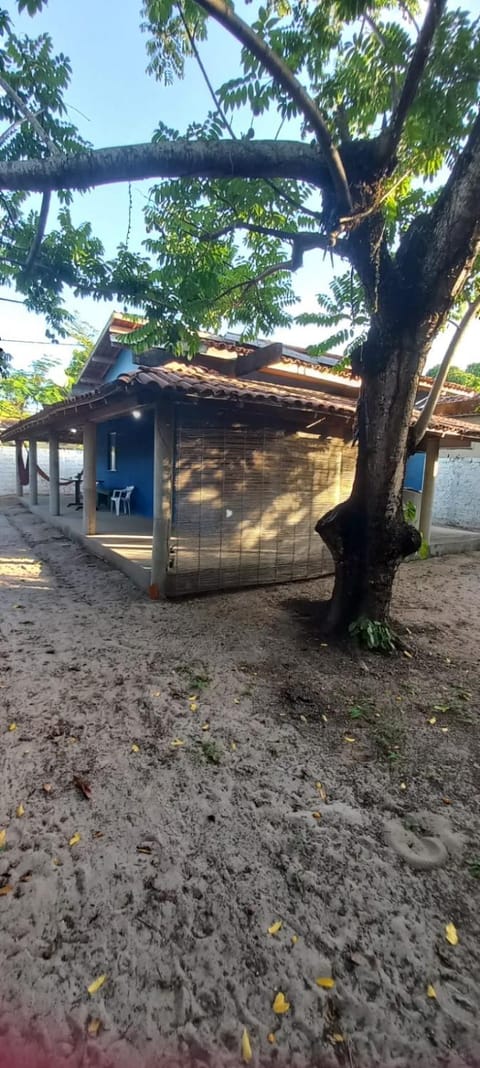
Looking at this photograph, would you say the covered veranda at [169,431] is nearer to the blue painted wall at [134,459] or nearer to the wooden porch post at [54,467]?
the wooden porch post at [54,467]

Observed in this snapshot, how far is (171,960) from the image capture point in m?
1.62

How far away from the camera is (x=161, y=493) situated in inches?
217

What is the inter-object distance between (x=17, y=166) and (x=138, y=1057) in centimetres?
398

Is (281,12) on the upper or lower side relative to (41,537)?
upper

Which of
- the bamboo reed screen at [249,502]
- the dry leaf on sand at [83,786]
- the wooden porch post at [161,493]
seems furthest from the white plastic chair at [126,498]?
the dry leaf on sand at [83,786]

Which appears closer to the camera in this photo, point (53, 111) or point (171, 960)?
point (171, 960)

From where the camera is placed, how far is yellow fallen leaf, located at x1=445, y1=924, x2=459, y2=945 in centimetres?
173

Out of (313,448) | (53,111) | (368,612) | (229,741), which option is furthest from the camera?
(313,448)

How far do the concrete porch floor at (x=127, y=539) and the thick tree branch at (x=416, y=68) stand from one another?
5.09 metres

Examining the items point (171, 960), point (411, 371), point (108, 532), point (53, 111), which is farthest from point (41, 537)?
point (171, 960)

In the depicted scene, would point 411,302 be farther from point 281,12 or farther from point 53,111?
point 53,111

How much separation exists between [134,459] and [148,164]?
10.5 meters

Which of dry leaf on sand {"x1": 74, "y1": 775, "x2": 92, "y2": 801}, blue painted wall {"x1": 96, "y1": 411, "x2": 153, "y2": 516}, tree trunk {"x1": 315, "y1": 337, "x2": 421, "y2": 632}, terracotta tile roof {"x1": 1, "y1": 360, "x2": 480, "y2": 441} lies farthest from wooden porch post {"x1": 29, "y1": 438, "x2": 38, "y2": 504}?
dry leaf on sand {"x1": 74, "y1": 775, "x2": 92, "y2": 801}

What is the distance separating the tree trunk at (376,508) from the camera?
3996mm
